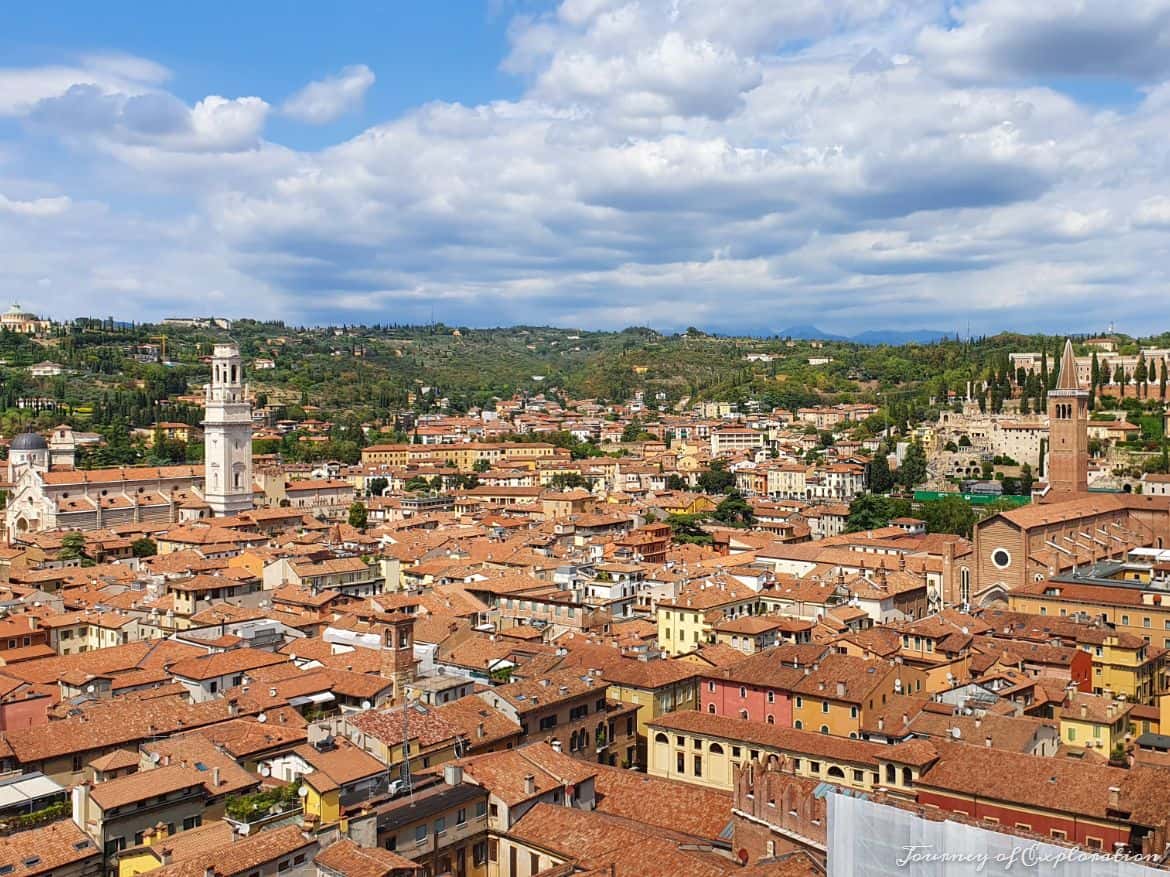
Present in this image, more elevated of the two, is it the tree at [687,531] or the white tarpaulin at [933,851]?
the white tarpaulin at [933,851]

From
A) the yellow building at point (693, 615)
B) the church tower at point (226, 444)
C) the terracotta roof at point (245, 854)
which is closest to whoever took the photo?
the terracotta roof at point (245, 854)

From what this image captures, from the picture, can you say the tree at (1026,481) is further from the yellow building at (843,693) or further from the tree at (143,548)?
the tree at (143,548)

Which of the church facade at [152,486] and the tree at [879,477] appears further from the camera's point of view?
the tree at [879,477]

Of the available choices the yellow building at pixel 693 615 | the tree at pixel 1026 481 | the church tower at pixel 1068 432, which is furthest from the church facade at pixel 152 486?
the tree at pixel 1026 481

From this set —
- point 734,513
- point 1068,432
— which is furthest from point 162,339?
point 1068,432

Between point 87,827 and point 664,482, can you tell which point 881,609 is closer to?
point 87,827

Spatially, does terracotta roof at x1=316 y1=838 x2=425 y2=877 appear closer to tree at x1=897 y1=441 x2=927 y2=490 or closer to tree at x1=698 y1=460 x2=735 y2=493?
tree at x1=698 y1=460 x2=735 y2=493
